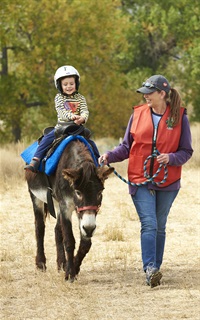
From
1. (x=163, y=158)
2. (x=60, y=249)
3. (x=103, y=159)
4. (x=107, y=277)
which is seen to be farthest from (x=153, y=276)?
(x=60, y=249)

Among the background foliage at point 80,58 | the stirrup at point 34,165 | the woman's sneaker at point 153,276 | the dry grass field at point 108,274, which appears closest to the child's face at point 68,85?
the stirrup at point 34,165

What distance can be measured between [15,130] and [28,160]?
25.4 meters

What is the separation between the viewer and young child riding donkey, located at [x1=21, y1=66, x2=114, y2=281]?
8.06 m

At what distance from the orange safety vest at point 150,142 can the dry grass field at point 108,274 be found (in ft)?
3.47

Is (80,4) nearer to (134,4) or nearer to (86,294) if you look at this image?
(134,4)

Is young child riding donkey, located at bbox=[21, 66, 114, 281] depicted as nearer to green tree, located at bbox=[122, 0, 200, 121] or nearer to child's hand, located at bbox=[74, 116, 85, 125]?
child's hand, located at bbox=[74, 116, 85, 125]

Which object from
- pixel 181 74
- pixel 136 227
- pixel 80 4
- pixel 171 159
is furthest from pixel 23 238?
pixel 181 74

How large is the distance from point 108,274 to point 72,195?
110 centimetres

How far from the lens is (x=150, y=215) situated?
8.12 metres

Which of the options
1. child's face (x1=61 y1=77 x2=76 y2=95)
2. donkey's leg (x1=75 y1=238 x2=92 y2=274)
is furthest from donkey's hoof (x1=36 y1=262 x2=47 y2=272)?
child's face (x1=61 y1=77 x2=76 y2=95)

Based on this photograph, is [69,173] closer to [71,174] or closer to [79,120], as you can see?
[71,174]

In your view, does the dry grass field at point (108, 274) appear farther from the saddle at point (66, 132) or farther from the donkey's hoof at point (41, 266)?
the saddle at point (66, 132)

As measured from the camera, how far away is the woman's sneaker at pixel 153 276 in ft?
26.3

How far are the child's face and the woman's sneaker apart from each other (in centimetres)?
201
